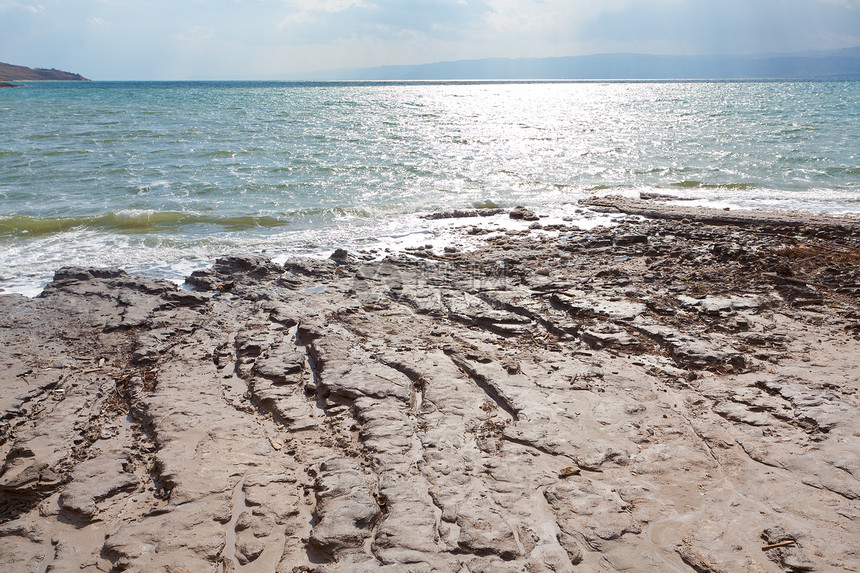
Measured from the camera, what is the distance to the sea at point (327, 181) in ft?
30.8

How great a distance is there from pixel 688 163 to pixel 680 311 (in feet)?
44.0

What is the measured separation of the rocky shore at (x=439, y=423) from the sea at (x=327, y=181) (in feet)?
8.59

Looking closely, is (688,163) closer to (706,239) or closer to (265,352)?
(706,239)

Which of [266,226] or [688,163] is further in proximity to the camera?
[688,163]

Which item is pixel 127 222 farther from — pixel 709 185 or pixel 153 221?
pixel 709 185

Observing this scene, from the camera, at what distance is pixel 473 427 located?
12.4ft

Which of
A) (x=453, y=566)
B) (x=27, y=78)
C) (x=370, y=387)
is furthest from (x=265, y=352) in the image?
(x=27, y=78)

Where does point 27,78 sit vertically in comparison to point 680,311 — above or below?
above

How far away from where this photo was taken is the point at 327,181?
47.4ft

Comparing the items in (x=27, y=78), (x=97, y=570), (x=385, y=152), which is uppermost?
(x=27, y=78)

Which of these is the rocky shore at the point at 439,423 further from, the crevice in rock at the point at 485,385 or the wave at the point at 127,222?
the wave at the point at 127,222

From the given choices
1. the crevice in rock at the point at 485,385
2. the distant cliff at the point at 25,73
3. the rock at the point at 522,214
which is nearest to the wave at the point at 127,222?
the rock at the point at 522,214

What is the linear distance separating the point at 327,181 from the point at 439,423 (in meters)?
11.6

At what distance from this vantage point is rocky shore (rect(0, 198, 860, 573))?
9.20ft
